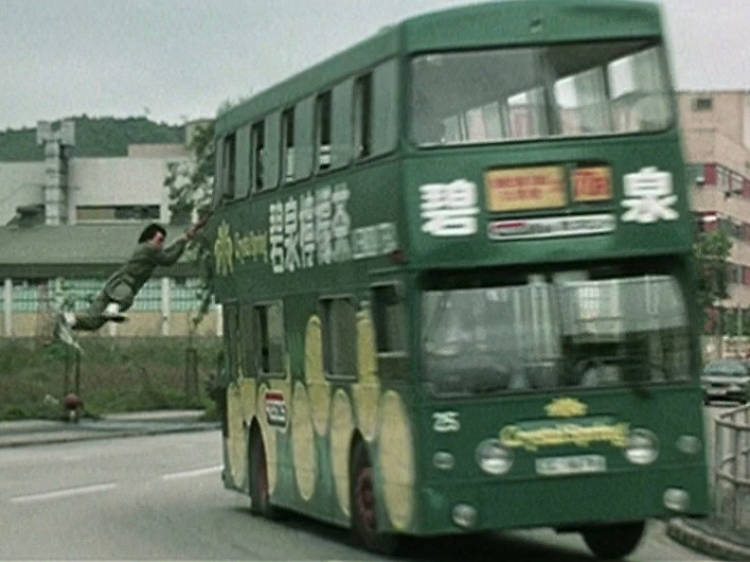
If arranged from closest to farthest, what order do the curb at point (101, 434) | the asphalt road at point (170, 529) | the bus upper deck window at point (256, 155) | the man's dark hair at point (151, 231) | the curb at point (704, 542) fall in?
1. the curb at point (704, 542)
2. the asphalt road at point (170, 529)
3. the bus upper deck window at point (256, 155)
4. the man's dark hair at point (151, 231)
5. the curb at point (101, 434)

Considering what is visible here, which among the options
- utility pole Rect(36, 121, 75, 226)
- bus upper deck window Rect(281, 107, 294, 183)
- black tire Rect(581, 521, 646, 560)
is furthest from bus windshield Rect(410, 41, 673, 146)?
utility pole Rect(36, 121, 75, 226)

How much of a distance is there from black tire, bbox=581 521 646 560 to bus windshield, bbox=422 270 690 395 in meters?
1.87

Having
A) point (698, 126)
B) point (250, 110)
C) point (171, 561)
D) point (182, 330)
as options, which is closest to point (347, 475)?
point (171, 561)

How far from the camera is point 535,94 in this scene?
16969mm

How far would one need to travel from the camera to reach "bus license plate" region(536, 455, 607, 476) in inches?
650

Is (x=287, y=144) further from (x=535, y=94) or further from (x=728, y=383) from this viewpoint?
(x=728, y=383)

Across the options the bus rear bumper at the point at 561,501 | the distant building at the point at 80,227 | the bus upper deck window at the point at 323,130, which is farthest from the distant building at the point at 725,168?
the bus rear bumper at the point at 561,501

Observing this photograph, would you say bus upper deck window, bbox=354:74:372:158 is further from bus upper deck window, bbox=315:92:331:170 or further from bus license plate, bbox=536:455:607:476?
bus license plate, bbox=536:455:607:476

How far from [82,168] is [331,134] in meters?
111

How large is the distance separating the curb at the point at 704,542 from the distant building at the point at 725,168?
95369mm

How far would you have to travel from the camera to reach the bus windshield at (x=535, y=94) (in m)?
16.9

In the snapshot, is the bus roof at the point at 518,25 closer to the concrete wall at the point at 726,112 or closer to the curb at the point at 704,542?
the curb at the point at 704,542

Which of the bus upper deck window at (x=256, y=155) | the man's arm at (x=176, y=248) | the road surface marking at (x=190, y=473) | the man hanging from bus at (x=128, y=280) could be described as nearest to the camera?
the bus upper deck window at (x=256, y=155)

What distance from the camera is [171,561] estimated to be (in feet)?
59.9
